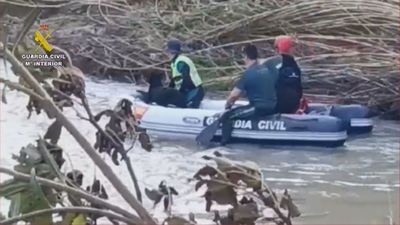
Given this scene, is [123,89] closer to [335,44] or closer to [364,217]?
[335,44]

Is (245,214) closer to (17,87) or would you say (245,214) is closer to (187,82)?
(17,87)

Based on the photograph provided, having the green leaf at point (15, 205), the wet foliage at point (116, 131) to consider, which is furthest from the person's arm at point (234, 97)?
the green leaf at point (15, 205)

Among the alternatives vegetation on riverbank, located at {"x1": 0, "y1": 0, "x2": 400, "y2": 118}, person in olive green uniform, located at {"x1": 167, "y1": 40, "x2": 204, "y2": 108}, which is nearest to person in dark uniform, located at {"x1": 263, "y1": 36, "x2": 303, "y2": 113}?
person in olive green uniform, located at {"x1": 167, "y1": 40, "x2": 204, "y2": 108}

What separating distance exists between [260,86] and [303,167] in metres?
0.96

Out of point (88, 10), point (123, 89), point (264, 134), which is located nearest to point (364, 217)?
point (264, 134)

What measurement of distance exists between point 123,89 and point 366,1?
3265 millimetres

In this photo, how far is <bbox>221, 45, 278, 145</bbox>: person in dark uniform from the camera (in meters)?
8.73

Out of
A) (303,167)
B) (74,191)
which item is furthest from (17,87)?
(303,167)

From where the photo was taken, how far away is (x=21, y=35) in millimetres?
2434

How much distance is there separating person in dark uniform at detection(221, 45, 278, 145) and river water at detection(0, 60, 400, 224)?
0.27 meters

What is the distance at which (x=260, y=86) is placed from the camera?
8.73 m

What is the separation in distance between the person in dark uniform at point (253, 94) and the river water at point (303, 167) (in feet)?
0.88

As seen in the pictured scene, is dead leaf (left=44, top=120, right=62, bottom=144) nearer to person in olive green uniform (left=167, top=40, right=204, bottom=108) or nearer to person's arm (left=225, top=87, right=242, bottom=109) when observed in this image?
person's arm (left=225, top=87, right=242, bottom=109)

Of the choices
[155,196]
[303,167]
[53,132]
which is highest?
[53,132]
